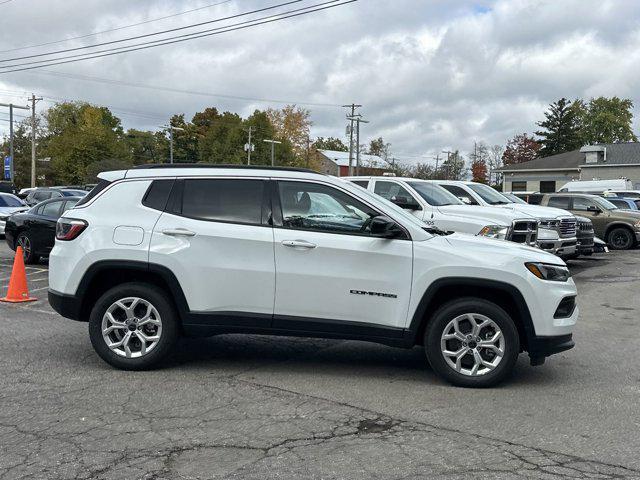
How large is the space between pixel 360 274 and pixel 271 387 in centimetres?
123

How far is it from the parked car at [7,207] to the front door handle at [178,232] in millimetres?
14919

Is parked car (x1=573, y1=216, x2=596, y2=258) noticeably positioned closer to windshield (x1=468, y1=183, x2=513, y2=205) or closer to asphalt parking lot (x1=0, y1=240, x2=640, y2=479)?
windshield (x1=468, y1=183, x2=513, y2=205)

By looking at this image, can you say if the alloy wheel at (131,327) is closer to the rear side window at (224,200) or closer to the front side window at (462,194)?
the rear side window at (224,200)

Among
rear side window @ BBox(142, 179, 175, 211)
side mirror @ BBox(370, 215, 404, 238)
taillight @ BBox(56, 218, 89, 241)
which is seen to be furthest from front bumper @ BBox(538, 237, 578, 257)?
taillight @ BBox(56, 218, 89, 241)

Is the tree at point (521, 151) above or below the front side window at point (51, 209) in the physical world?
above

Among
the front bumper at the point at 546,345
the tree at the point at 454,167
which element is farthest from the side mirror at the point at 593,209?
the tree at the point at 454,167

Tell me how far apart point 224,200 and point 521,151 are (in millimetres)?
102513

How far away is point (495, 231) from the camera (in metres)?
11.8

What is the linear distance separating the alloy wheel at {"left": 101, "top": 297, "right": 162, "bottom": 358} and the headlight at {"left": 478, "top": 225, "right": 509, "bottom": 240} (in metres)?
7.47

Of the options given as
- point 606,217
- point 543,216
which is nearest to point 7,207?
point 543,216

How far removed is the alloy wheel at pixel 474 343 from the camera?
5352 millimetres

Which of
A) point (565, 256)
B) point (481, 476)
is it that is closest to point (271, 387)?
point (481, 476)

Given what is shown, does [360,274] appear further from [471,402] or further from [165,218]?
[165,218]

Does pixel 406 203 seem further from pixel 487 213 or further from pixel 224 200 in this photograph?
pixel 224 200
